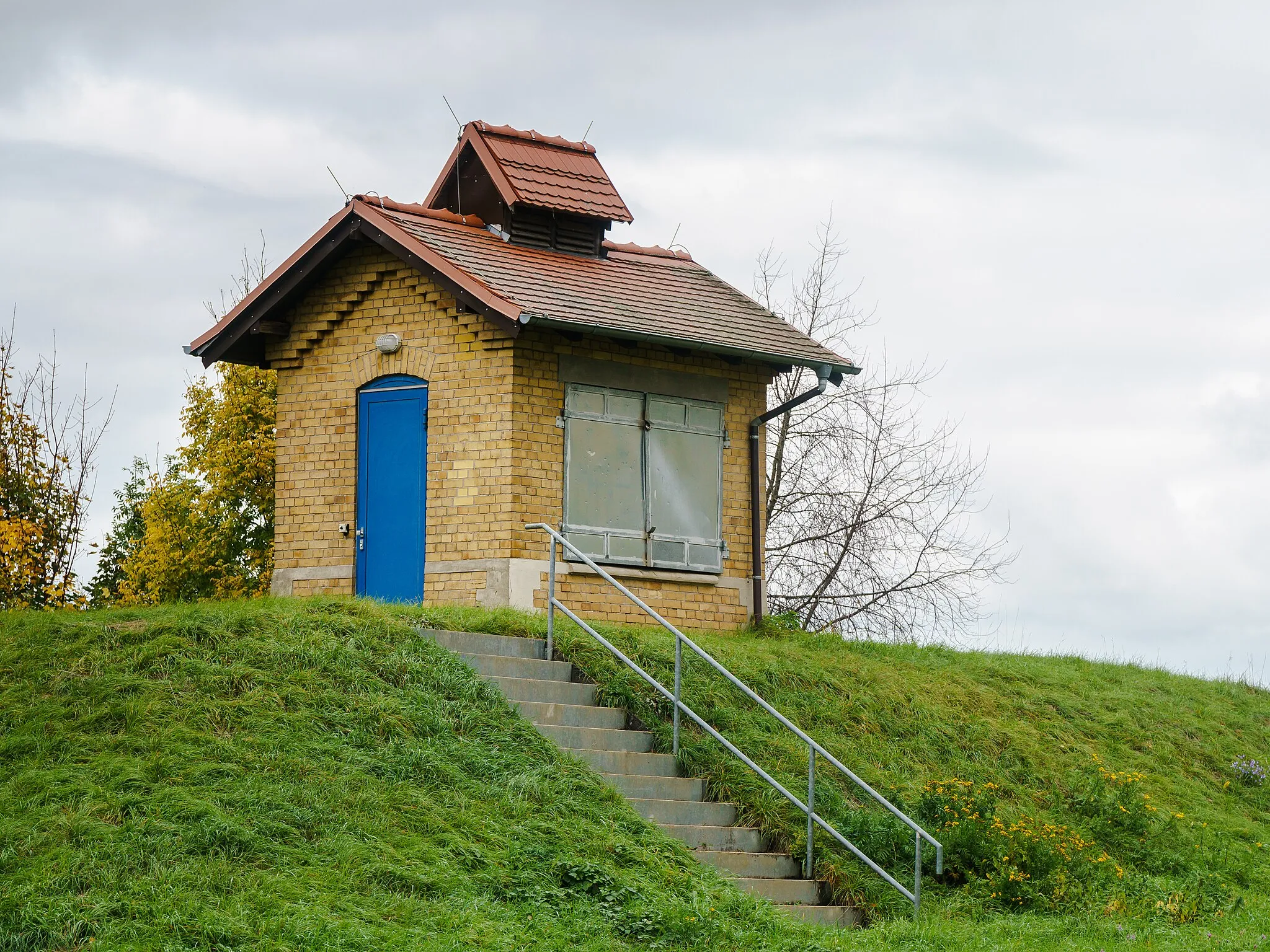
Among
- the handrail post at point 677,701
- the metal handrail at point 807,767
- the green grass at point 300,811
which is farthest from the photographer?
the handrail post at point 677,701

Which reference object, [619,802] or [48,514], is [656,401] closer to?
[619,802]

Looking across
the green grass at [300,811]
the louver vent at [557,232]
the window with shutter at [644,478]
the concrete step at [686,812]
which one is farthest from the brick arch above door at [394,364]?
the concrete step at [686,812]

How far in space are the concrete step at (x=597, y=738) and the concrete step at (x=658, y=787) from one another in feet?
1.21

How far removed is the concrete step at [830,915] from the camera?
11047 mm

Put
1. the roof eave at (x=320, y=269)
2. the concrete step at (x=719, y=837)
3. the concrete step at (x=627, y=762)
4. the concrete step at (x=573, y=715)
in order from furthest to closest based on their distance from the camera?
the roof eave at (x=320, y=269) < the concrete step at (x=573, y=715) < the concrete step at (x=627, y=762) < the concrete step at (x=719, y=837)

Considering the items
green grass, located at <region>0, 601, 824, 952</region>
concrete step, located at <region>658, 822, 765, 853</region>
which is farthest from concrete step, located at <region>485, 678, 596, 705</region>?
concrete step, located at <region>658, 822, 765, 853</region>

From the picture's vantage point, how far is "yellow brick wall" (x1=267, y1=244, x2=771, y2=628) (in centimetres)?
1631

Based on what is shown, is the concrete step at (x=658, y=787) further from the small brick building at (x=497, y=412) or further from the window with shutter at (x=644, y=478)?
the window with shutter at (x=644, y=478)

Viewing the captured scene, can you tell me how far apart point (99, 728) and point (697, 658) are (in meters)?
5.73

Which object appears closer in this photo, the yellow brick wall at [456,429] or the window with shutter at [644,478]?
the yellow brick wall at [456,429]

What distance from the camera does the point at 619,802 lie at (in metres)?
11.3

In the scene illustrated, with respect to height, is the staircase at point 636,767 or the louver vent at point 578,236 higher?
the louver vent at point 578,236

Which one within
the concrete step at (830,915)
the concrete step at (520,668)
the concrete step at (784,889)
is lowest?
the concrete step at (830,915)

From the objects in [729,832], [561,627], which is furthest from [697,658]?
[729,832]
